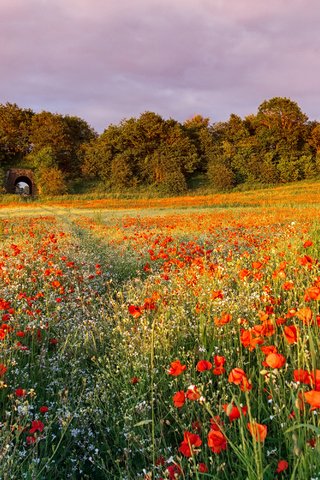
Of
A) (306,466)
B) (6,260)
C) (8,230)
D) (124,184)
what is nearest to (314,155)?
(124,184)

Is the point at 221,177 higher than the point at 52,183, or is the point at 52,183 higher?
the point at 52,183

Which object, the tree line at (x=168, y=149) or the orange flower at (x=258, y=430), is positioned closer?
the orange flower at (x=258, y=430)

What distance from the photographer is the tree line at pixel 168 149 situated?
185 feet

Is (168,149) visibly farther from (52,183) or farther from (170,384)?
(170,384)

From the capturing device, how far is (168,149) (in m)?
59.6

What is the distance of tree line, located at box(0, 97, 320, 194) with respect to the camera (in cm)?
5634

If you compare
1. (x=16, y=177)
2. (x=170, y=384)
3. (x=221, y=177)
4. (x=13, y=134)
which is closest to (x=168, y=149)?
(x=221, y=177)

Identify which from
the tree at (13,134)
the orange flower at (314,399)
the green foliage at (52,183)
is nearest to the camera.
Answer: the orange flower at (314,399)

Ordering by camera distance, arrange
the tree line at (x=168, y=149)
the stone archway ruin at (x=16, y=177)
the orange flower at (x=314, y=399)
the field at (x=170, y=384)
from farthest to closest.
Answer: the stone archway ruin at (x=16, y=177), the tree line at (x=168, y=149), the field at (x=170, y=384), the orange flower at (x=314, y=399)

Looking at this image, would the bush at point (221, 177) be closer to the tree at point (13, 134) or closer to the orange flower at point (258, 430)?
the tree at point (13, 134)

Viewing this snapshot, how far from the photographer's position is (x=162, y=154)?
193 feet

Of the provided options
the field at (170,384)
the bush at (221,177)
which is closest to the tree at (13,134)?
the bush at (221,177)

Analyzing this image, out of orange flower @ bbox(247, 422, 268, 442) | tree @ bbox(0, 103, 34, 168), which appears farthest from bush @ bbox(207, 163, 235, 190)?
orange flower @ bbox(247, 422, 268, 442)

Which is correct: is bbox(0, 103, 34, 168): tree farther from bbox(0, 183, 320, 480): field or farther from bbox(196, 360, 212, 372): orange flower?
bbox(196, 360, 212, 372): orange flower
